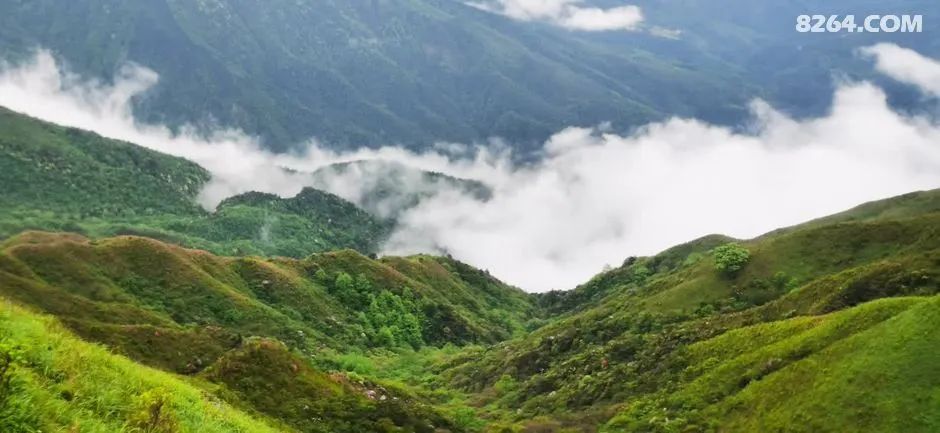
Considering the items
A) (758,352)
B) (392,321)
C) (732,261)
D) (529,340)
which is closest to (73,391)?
(758,352)

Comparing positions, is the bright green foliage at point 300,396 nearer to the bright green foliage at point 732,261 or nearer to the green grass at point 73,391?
the green grass at point 73,391

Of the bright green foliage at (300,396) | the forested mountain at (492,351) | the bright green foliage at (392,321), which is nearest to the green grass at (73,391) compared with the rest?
the forested mountain at (492,351)

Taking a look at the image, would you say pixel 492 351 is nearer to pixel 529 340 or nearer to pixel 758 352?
pixel 529 340

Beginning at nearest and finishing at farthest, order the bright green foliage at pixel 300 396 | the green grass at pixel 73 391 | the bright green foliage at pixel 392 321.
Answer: the green grass at pixel 73 391, the bright green foliage at pixel 300 396, the bright green foliage at pixel 392 321

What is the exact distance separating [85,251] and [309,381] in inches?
3467

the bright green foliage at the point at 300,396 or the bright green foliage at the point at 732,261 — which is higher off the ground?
the bright green foliage at the point at 732,261

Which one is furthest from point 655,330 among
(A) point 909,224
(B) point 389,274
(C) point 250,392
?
(B) point 389,274

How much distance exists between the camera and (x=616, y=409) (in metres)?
60.2

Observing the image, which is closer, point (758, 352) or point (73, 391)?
point (73, 391)

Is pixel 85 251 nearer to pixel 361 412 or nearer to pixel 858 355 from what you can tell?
pixel 361 412

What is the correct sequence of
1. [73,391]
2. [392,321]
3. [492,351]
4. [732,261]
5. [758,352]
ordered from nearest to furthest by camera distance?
1. [73,391]
2. [758,352]
3. [732,261]
4. [492,351]
5. [392,321]

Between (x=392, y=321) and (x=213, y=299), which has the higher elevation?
(x=213, y=299)

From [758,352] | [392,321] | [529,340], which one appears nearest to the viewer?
[758,352]

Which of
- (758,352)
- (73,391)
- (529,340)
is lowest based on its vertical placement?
(758,352)
